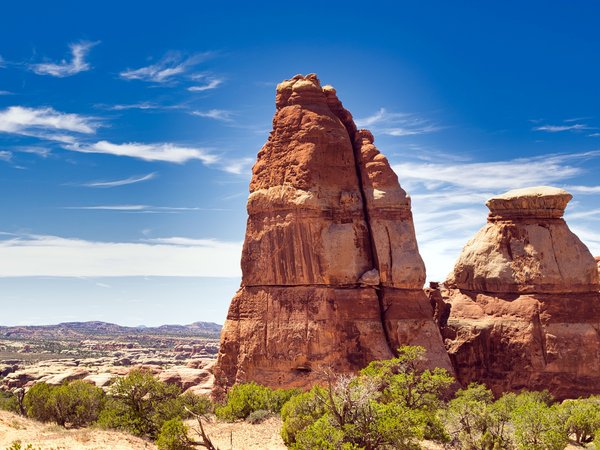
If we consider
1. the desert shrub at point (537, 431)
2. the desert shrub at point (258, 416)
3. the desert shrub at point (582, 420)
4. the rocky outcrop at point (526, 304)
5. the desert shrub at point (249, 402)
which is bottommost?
the desert shrub at point (582, 420)

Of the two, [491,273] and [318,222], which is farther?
[491,273]

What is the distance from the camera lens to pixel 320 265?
4669 cm

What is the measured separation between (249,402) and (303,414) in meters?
10.1

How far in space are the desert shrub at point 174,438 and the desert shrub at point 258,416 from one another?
7.22 m

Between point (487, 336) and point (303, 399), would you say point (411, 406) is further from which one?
point (487, 336)

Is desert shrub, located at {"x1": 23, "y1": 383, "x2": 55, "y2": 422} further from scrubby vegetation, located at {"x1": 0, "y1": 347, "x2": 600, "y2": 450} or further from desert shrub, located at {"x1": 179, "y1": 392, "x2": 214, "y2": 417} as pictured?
desert shrub, located at {"x1": 179, "y1": 392, "x2": 214, "y2": 417}

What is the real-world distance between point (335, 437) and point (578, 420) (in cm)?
1900

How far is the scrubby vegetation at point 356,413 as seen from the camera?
2641 centimetres

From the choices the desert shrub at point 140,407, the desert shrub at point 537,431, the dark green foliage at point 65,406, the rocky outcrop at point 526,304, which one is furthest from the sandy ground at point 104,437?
the rocky outcrop at point 526,304

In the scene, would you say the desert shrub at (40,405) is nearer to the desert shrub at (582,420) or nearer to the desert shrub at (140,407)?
the desert shrub at (140,407)

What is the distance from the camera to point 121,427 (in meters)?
35.2

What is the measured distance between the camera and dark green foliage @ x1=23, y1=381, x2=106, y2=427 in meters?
39.1

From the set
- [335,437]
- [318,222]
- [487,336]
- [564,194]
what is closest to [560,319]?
[487,336]

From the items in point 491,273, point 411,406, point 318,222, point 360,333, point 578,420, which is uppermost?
point 318,222
